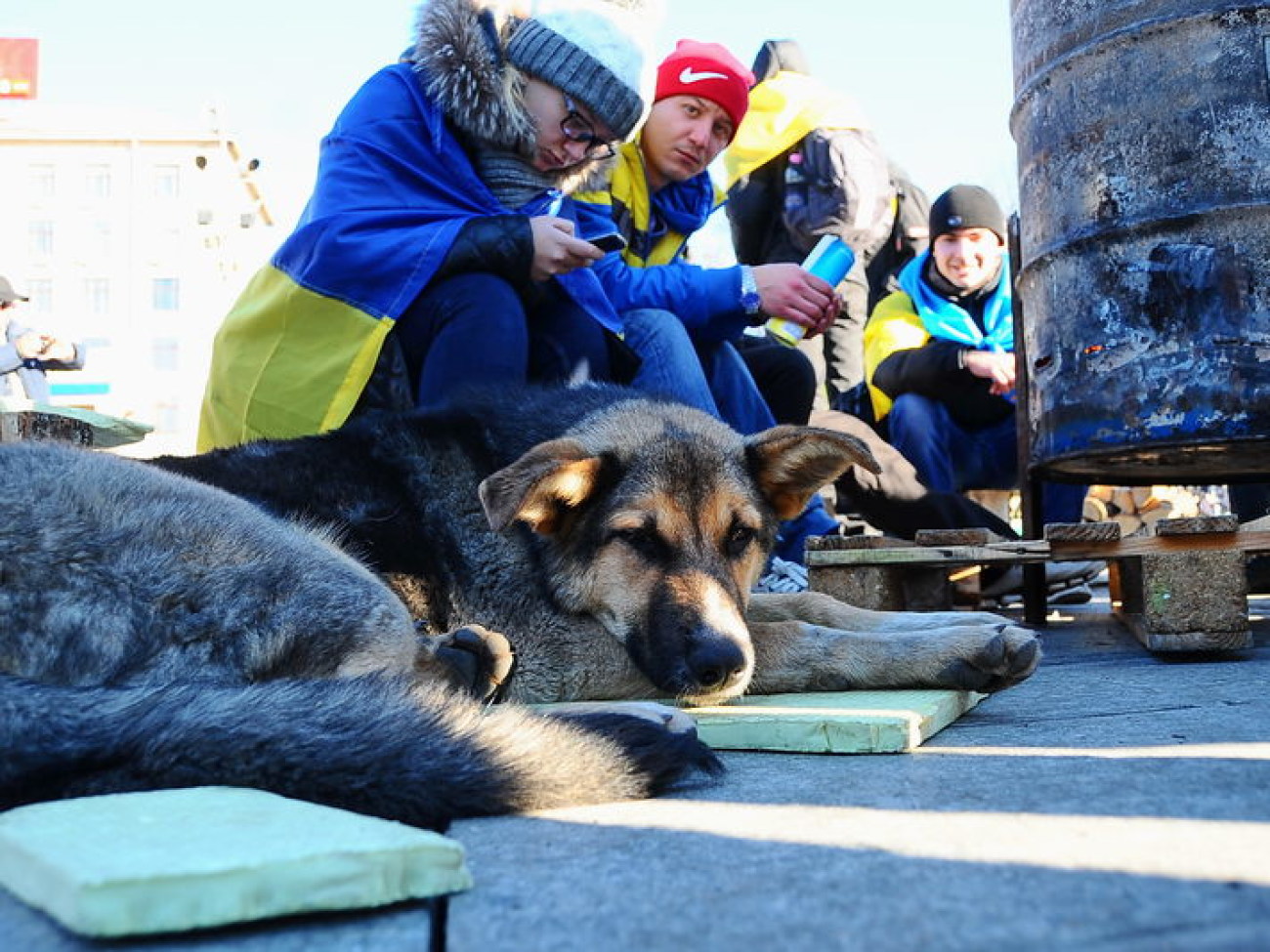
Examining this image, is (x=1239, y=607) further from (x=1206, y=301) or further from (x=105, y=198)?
(x=105, y=198)

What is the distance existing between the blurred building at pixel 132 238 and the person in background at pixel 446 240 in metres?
51.8

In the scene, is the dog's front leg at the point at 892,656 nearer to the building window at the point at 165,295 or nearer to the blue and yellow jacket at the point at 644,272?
the blue and yellow jacket at the point at 644,272

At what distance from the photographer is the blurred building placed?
58312 mm

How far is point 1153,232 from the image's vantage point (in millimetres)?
4746

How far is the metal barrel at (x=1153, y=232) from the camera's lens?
15.1ft

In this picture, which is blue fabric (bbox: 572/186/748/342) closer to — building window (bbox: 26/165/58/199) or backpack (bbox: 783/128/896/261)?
backpack (bbox: 783/128/896/261)

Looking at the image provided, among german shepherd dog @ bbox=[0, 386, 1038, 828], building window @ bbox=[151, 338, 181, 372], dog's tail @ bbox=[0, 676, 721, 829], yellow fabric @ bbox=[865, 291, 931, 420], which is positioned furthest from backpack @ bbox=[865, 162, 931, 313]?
building window @ bbox=[151, 338, 181, 372]

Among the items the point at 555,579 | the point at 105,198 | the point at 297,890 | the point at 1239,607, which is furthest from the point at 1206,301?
the point at 105,198

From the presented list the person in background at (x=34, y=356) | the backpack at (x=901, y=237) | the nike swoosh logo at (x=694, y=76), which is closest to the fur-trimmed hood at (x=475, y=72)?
the nike swoosh logo at (x=694, y=76)

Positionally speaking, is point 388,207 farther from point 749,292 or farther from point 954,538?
point 954,538

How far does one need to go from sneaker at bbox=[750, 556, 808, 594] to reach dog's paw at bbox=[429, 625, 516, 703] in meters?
2.27

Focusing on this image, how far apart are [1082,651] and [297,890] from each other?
13.2 ft

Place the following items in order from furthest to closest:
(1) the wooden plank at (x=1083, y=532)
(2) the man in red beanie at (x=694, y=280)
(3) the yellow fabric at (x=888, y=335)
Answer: (3) the yellow fabric at (x=888, y=335)
(2) the man in red beanie at (x=694, y=280)
(1) the wooden plank at (x=1083, y=532)

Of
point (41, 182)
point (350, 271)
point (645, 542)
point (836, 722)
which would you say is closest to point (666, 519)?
point (645, 542)
